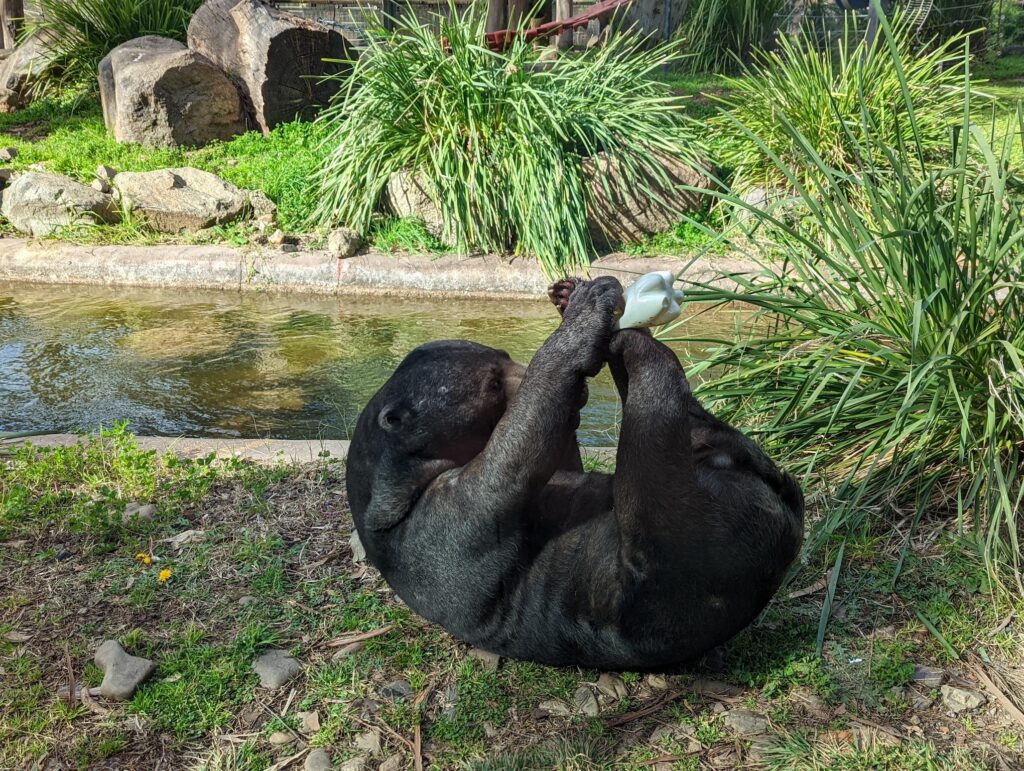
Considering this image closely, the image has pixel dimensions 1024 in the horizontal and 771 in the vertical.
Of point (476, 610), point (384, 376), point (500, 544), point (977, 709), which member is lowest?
point (384, 376)

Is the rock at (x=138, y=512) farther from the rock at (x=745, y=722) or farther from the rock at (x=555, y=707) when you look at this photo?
the rock at (x=745, y=722)

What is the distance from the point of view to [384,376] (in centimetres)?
702

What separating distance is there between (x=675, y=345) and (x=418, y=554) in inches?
186

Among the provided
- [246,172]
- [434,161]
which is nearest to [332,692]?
[434,161]

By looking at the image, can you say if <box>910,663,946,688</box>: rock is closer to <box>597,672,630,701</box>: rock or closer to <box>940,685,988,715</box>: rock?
<box>940,685,988,715</box>: rock

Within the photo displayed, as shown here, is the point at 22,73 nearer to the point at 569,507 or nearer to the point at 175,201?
the point at 175,201

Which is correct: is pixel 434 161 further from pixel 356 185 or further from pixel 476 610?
pixel 476 610

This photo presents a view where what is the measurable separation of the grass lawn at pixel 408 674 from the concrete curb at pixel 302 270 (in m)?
5.25

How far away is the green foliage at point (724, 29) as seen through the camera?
56.8ft

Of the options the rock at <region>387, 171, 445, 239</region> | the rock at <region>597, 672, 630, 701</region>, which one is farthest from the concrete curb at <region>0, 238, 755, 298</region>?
the rock at <region>597, 672, 630, 701</region>

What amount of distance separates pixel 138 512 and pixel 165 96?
30.6 feet

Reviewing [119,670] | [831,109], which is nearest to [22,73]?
[831,109]

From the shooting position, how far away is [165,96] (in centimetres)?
1204

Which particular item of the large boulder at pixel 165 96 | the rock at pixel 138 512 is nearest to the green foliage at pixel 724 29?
the large boulder at pixel 165 96
